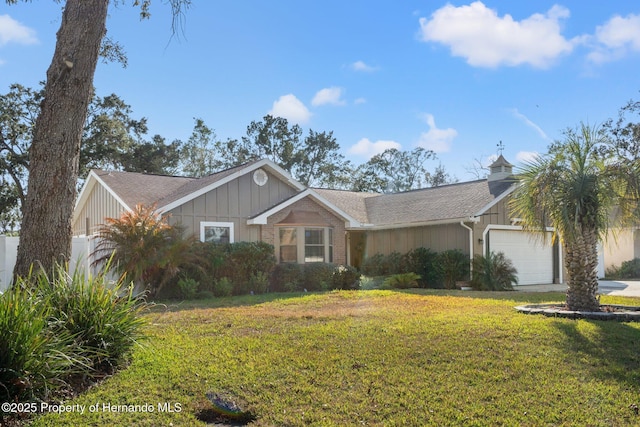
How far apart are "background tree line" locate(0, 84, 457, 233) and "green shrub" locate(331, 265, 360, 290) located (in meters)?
15.0

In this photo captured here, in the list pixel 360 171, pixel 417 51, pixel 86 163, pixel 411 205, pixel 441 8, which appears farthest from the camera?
pixel 360 171

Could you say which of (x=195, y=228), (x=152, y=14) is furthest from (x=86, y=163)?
(x=152, y=14)

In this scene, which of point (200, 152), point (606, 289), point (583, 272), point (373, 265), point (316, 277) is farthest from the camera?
point (200, 152)

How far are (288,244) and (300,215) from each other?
41.8 inches

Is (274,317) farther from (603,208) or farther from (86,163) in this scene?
(86,163)

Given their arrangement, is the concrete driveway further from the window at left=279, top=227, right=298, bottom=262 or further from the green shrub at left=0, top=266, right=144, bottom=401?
the green shrub at left=0, top=266, right=144, bottom=401

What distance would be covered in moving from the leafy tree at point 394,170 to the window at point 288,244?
92.5 ft

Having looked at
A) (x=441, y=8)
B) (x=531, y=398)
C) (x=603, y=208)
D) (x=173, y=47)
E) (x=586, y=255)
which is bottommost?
(x=531, y=398)

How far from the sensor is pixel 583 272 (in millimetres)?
9344

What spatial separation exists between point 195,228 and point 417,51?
27.2 ft

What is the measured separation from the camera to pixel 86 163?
96.3 ft

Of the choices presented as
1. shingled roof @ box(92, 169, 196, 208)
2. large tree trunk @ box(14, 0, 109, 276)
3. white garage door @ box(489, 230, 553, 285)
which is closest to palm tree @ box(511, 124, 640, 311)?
large tree trunk @ box(14, 0, 109, 276)

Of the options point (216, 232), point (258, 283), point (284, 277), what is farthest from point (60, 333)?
point (284, 277)

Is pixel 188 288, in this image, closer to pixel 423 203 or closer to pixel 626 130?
pixel 423 203
